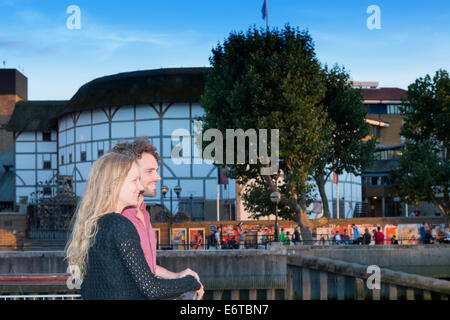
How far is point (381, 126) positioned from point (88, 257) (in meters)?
77.7

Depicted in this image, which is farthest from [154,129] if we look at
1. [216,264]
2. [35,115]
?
[216,264]

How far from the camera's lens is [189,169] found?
46500 mm

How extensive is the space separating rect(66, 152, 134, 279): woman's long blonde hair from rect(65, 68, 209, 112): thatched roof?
143ft

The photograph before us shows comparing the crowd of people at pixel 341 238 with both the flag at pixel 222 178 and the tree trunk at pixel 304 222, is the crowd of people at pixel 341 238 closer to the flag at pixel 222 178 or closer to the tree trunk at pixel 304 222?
the tree trunk at pixel 304 222

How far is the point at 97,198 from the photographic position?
3393 mm

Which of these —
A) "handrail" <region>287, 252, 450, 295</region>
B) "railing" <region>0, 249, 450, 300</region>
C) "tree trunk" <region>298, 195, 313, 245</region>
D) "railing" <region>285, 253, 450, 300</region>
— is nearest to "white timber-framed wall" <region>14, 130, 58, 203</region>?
"tree trunk" <region>298, 195, 313, 245</region>

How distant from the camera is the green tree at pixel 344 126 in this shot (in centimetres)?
3381

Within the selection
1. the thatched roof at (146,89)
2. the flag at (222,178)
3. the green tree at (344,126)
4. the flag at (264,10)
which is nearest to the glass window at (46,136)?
the thatched roof at (146,89)

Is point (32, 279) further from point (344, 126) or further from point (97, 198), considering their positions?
point (344, 126)

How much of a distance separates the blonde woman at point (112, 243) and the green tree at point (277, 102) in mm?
26509

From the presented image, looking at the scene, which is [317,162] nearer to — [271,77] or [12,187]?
[271,77]
